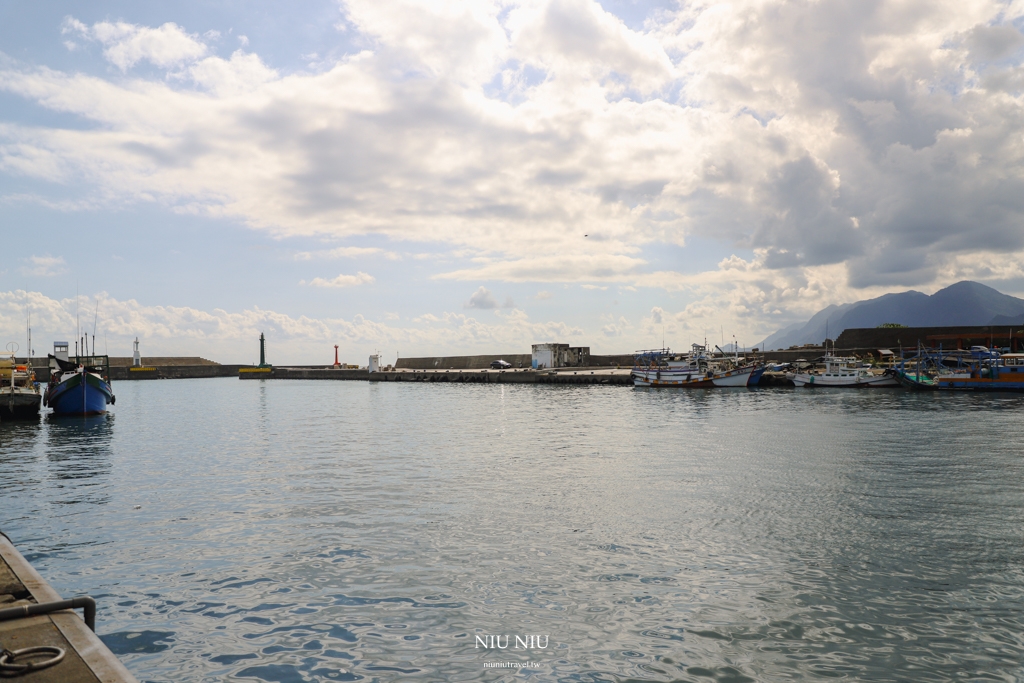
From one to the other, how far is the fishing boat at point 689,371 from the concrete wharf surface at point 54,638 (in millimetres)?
60156

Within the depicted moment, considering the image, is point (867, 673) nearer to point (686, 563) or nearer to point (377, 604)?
point (686, 563)

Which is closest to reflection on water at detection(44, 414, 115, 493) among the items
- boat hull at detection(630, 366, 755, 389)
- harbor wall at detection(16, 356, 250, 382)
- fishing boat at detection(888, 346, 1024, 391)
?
boat hull at detection(630, 366, 755, 389)

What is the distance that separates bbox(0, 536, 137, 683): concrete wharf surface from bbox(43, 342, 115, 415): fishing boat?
126 ft

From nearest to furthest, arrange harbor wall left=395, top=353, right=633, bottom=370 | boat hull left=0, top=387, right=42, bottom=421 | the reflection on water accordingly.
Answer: the reflection on water, boat hull left=0, top=387, right=42, bottom=421, harbor wall left=395, top=353, right=633, bottom=370

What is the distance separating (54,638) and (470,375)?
78.9 m

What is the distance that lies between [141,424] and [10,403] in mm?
6577

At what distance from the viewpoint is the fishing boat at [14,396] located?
1356 inches

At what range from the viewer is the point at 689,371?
64.2m

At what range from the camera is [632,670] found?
21.5 feet

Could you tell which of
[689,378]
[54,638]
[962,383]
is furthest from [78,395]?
[962,383]

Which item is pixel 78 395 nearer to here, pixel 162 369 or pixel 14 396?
pixel 14 396

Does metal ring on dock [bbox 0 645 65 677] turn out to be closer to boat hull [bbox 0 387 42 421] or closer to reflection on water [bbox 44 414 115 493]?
reflection on water [bbox 44 414 115 493]

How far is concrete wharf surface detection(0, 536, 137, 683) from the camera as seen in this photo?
12.9 feet

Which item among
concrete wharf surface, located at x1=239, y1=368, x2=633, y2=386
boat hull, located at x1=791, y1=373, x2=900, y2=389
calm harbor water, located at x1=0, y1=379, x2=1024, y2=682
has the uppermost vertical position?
concrete wharf surface, located at x1=239, y1=368, x2=633, y2=386
